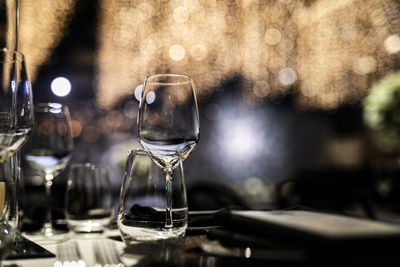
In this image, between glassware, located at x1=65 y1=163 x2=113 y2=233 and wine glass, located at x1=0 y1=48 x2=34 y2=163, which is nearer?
wine glass, located at x1=0 y1=48 x2=34 y2=163

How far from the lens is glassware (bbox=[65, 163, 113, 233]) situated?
0.76m

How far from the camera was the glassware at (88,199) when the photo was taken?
76cm

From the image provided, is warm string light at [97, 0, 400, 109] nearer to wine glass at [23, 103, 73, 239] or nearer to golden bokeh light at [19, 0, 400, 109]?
golden bokeh light at [19, 0, 400, 109]

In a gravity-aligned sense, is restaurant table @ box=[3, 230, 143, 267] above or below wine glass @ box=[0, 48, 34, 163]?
below

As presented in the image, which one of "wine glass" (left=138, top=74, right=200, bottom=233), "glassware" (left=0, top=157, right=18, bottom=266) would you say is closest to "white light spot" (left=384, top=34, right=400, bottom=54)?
"wine glass" (left=138, top=74, right=200, bottom=233)

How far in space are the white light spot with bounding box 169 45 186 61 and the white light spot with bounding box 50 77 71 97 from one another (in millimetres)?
3738

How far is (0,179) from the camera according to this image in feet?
1.95

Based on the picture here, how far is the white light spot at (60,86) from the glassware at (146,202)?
20.8 ft

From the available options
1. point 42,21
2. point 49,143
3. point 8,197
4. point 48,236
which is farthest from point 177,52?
point 8,197

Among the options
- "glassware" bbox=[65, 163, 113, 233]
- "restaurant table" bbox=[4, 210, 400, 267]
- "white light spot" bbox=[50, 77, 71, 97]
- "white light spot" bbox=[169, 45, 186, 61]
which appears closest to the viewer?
"restaurant table" bbox=[4, 210, 400, 267]

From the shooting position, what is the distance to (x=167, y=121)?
0.57m

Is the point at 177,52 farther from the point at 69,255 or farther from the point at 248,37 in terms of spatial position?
the point at 69,255

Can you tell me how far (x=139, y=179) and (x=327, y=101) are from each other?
158 inches

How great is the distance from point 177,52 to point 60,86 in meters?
3.87
